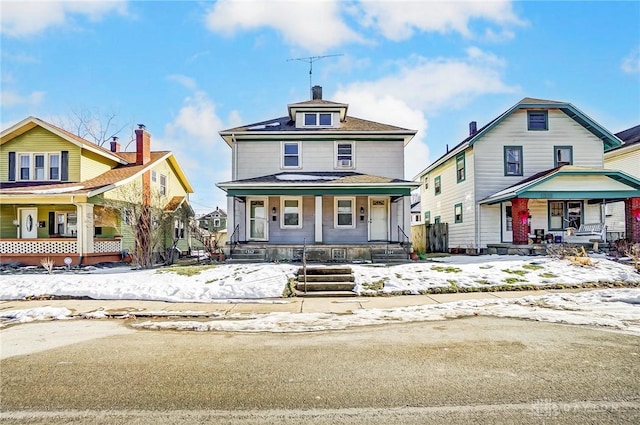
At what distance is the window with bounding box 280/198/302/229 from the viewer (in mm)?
18953

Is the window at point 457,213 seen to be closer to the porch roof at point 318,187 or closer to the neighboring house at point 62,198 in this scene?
the porch roof at point 318,187

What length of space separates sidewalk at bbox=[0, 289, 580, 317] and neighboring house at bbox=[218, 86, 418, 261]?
7.59 meters

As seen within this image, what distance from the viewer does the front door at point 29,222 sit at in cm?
1994

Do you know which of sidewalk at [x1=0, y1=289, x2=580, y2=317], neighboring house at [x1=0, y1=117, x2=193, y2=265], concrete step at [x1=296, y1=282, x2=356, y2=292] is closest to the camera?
sidewalk at [x1=0, y1=289, x2=580, y2=317]

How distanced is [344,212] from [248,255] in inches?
197

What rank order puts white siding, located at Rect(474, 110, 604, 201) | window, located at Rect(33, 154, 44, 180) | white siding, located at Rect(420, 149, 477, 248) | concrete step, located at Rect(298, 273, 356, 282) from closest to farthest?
concrete step, located at Rect(298, 273, 356, 282), window, located at Rect(33, 154, 44, 180), white siding, located at Rect(474, 110, 604, 201), white siding, located at Rect(420, 149, 477, 248)

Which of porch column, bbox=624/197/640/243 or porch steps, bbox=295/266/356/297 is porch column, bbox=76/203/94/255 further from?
porch column, bbox=624/197/640/243

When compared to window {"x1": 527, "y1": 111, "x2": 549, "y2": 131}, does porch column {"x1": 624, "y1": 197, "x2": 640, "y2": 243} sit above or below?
below

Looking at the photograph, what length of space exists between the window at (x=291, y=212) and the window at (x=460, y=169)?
30.5 ft

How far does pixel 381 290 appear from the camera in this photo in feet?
36.8

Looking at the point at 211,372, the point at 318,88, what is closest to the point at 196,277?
the point at 211,372

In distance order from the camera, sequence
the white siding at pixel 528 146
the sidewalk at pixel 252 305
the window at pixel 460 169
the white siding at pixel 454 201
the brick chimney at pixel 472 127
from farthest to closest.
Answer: the brick chimney at pixel 472 127, the window at pixel 460 169, the white siding at pixel 454 201, the white siding at pixel 528 146, the sidewalk at pixel 252 305

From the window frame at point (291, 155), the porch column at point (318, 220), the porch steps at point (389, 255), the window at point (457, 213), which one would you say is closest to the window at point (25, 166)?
the window frame at point (291, 155)

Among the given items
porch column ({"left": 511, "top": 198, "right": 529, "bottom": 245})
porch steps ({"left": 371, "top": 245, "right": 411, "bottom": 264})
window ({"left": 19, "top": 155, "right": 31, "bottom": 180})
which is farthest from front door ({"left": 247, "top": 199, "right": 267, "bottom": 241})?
window ({"left": 19, "top": 155, "right": 31, "bottom": 180})
